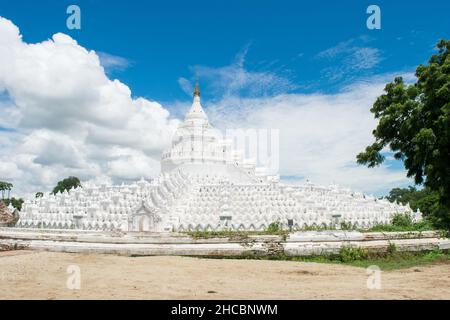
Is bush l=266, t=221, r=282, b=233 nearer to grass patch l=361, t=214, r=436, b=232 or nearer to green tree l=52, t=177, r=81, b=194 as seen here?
grass patch l=361, t=214, r=436, b=232

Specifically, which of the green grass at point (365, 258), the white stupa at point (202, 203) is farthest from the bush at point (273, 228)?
the white stupa at point (202, 203)

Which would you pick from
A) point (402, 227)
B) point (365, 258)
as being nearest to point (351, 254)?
point (365, 258)

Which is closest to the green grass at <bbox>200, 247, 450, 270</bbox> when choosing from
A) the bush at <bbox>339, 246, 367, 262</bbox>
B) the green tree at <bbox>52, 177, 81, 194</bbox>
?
the bush at <bbox>339, 246, 367, 262</bbox>

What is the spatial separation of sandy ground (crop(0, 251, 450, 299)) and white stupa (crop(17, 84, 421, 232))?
15.7 metres

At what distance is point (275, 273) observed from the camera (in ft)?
43.1

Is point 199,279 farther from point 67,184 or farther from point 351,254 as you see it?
point 67,184

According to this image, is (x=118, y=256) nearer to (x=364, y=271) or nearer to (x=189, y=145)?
(x=364, y=271)

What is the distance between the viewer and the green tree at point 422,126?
16.3 metres

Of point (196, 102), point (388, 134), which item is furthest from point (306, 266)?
point (196, 102)

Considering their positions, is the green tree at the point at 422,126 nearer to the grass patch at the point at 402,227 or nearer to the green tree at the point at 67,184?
the grass patch at the point at 402,227

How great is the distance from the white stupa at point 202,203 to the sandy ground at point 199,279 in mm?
15733

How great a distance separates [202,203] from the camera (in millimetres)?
38031

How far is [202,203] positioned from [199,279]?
86.7 ft

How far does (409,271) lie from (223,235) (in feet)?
26.4
